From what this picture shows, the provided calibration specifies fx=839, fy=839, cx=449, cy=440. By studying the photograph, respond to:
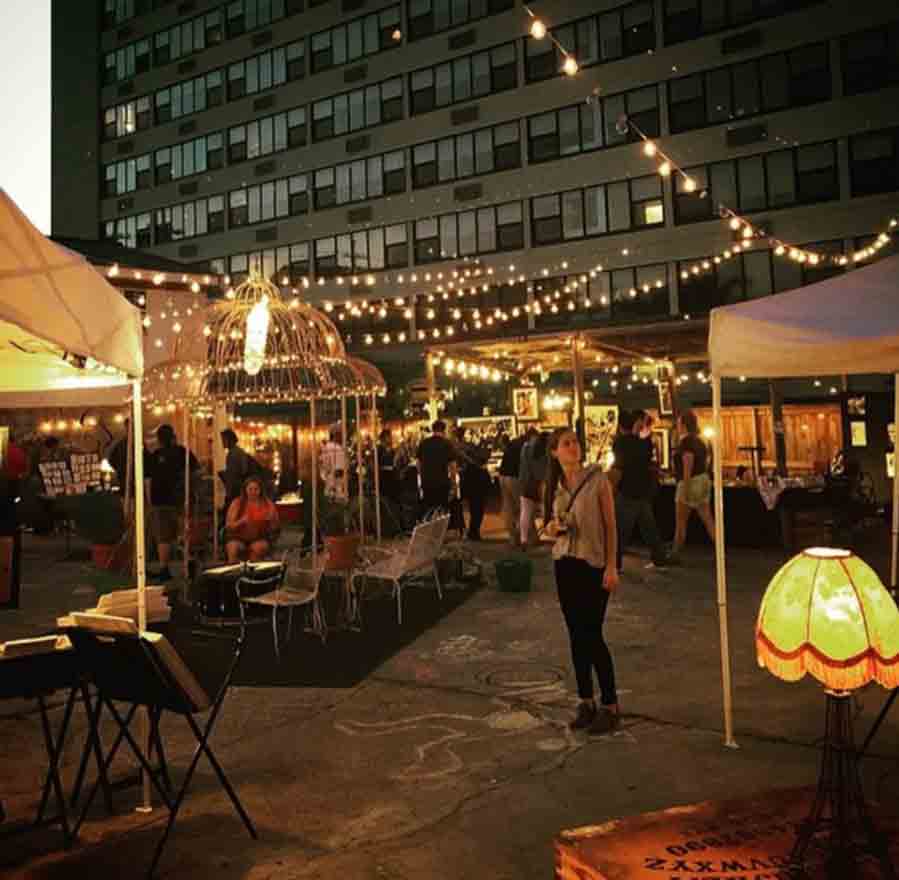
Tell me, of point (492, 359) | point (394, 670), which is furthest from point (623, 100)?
point (394, 670)

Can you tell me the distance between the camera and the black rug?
655 cm

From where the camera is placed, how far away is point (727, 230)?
27.6 meters

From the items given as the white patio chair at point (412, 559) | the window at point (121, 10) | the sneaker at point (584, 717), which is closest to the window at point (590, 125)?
the window at point (121, 10)

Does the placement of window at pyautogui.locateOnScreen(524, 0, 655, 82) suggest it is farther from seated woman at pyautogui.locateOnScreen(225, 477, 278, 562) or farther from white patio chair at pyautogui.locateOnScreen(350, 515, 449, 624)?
white patio chair at pyautogui.locateOnScreen(350, 515, 449, 624)

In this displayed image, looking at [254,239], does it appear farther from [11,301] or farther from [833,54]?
[11,301]

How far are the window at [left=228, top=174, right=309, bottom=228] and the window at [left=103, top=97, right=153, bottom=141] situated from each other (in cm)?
732

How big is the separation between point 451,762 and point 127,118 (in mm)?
44531

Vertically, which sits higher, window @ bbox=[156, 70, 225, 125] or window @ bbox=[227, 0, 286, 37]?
window @ bbox=[227, 0, 286, 37]

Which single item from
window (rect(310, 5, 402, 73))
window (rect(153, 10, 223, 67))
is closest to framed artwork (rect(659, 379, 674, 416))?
window (rect(310, 5, 402, 73))

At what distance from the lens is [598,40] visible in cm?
2959

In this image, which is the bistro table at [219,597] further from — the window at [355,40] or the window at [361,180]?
Result: the window at [355,40]

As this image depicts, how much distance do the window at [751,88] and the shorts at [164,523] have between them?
23.6 metres

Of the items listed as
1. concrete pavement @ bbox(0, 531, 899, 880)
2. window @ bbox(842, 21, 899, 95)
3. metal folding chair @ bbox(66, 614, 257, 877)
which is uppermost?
window @ bbox(842, 21, 899, 95)

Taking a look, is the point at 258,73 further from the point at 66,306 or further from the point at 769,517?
the point at 66,306
